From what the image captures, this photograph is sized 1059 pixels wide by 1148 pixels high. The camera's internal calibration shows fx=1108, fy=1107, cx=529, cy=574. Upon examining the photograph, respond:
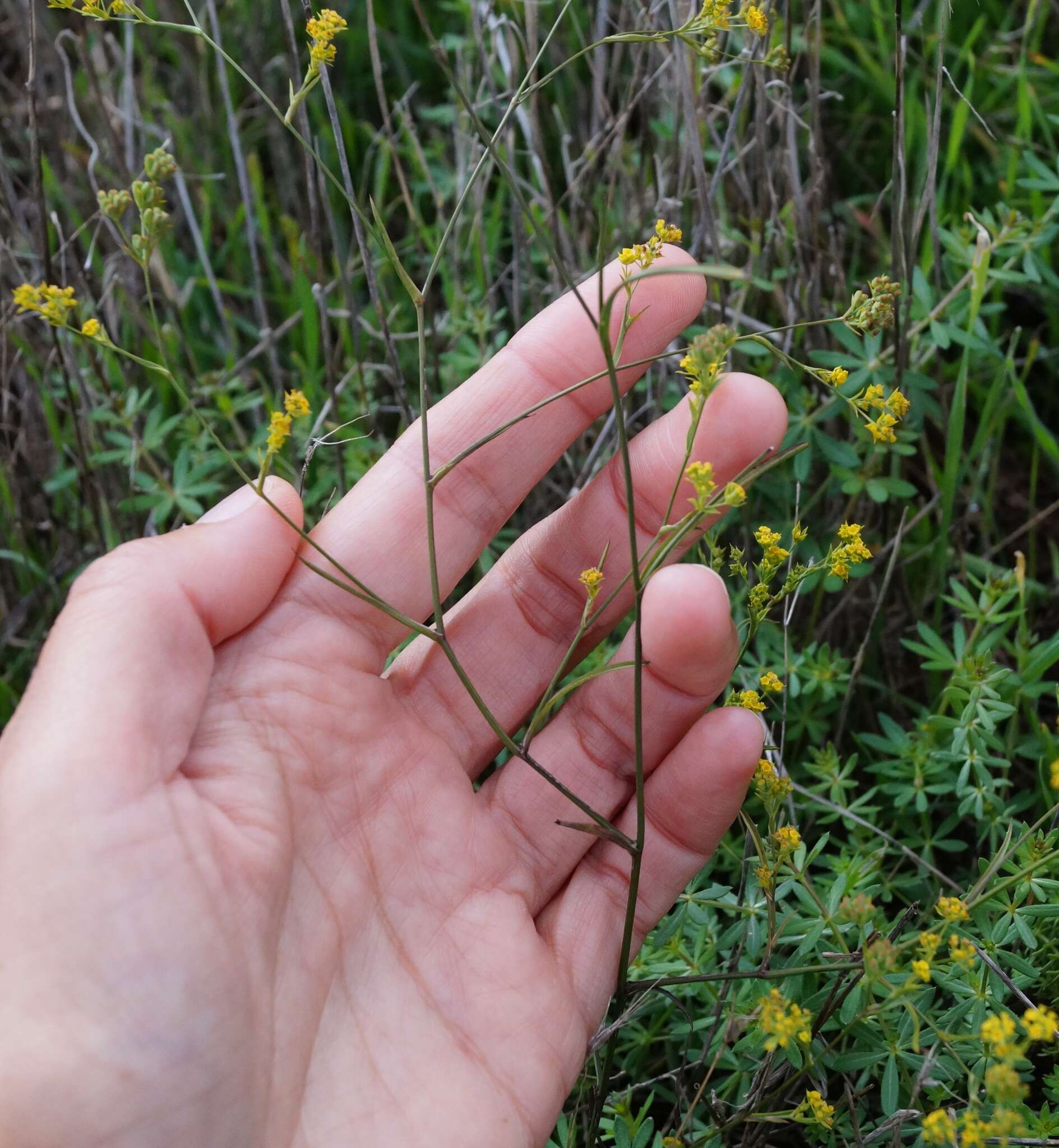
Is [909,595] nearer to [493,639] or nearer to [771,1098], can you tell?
[493,639]

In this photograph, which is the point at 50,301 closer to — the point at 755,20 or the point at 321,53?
the point at 321,53

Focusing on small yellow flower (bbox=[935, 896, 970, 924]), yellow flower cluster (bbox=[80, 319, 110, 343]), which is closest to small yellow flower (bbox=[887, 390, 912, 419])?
small yellow flower (bbox=[935, 896, 970, 924])

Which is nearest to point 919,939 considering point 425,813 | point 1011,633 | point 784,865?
point 784,865

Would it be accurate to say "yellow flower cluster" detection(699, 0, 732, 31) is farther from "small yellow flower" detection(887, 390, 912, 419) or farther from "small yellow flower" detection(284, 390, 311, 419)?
"small yellow flower" detection(284, 390, 311, 419)

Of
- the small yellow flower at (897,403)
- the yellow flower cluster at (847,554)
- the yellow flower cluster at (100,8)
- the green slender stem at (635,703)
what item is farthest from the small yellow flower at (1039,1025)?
the yellow flower cluster at (100,8)

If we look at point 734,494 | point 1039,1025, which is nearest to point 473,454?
point 734,494

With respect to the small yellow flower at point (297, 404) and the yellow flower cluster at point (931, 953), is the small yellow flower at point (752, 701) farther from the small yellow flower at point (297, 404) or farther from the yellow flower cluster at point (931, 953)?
the small yellow flower at point (297, 404)
